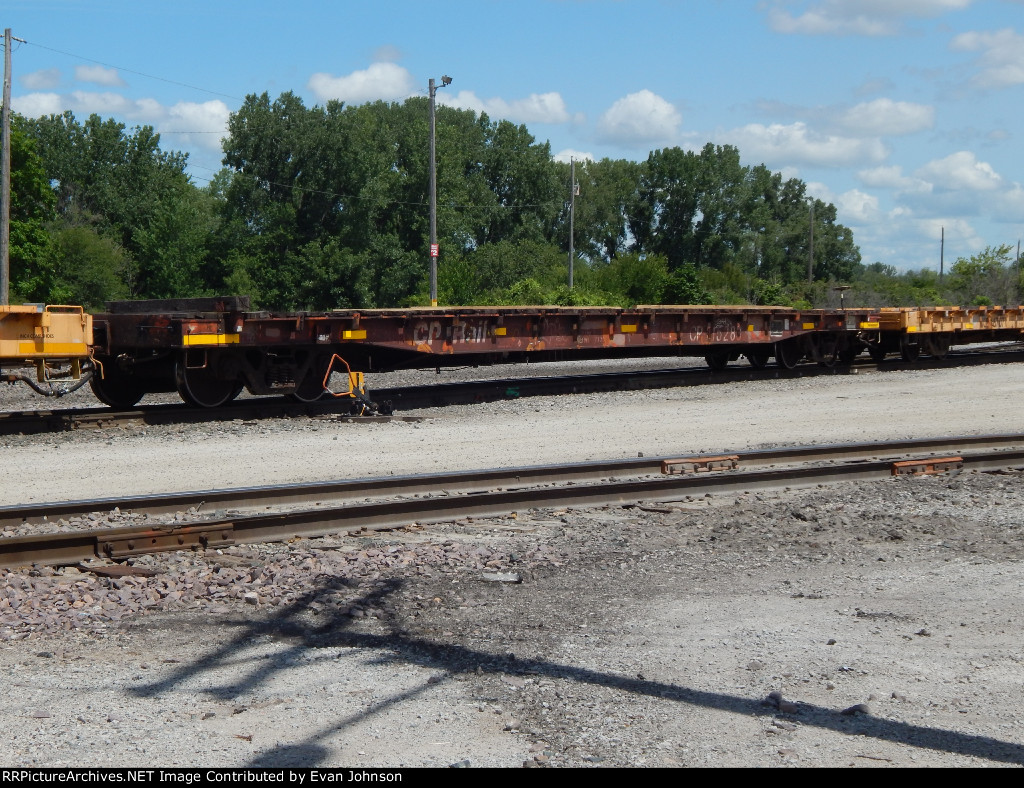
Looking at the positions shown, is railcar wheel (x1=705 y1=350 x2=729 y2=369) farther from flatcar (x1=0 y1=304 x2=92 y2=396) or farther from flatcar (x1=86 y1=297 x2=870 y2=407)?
flatcar (x1=0 y1=304 x2=92 y2=396)

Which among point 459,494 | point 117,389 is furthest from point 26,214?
point 459,494

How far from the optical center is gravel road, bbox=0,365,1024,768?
4.24 metres

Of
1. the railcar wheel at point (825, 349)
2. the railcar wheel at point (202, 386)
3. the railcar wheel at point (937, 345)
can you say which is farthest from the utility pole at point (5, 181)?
the railcar wheel at point (937, 345)

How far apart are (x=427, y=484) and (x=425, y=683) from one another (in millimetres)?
5129

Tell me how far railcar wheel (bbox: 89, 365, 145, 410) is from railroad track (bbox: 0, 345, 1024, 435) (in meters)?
0.24

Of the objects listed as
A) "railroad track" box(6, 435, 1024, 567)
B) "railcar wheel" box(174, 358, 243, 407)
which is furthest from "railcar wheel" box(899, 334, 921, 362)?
"railcar wheel" box(174, 358, 243, 407)

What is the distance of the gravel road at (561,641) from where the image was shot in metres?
4.24

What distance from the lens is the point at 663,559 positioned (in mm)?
7520

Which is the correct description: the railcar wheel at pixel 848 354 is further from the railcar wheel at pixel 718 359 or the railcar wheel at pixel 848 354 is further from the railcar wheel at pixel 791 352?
the railcar wheel at pixel 718 359

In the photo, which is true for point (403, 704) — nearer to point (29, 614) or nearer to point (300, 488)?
point (29, 614)

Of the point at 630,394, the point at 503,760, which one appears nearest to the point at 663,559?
the point at 503,760

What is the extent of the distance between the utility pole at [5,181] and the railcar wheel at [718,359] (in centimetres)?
1728

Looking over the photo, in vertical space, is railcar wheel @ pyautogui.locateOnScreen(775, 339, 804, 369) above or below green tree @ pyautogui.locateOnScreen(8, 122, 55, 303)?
below

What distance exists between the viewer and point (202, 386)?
15539mm
